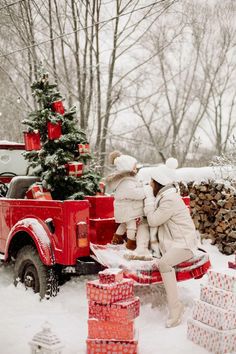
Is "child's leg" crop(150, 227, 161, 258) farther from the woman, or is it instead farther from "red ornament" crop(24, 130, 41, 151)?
"red ornament" crop(24, 130, 41, 151)

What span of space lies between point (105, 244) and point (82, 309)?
2.77ft

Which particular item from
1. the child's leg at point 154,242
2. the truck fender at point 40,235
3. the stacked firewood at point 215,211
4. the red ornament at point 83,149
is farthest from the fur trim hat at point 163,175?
the stacked firewood at point 215,211

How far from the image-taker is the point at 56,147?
8234 millimetres

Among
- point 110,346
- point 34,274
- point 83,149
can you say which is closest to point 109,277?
point 110,346

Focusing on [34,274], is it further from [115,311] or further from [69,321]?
[115,311]

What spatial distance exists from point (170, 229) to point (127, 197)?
656 millimetres

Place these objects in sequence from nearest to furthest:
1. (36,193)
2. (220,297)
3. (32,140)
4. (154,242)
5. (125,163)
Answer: (220,297) < (154,242) < (125,163) < (36,193) < (32,140)

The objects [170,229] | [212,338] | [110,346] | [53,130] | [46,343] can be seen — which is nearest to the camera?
[46,343]

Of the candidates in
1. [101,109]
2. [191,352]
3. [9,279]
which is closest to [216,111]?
[101,109]

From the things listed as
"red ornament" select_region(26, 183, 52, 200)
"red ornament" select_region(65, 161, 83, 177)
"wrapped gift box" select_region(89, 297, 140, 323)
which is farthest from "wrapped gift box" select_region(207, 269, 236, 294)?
"red ornament" select_region(65, 161, 83, 177)

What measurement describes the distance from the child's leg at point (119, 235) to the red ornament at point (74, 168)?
2033 mm

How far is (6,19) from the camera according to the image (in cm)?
1336

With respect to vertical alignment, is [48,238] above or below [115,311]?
above

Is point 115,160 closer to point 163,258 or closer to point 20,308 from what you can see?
point 163,258
